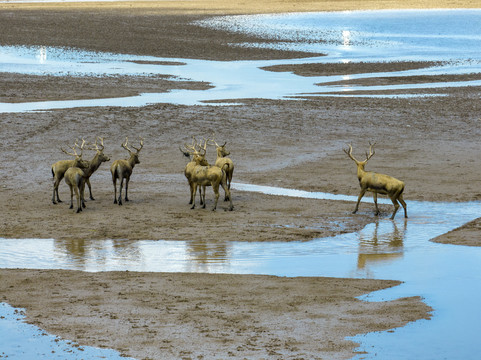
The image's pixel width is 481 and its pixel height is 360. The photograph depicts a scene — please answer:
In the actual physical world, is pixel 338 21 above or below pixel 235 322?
above

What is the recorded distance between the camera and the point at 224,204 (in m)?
20.5

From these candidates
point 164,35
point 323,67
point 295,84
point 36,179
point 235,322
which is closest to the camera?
point 235,322

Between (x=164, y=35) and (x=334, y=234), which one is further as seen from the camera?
(x=164, y=35)

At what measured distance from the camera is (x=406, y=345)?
37.2 ft

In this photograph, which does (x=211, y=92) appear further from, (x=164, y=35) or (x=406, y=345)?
Answer: (x=406, y=345)

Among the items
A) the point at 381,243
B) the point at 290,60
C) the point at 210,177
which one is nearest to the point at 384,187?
the point at 381,243

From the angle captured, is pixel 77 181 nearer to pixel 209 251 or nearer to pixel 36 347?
pixel 209 251

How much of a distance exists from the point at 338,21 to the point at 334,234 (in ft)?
216

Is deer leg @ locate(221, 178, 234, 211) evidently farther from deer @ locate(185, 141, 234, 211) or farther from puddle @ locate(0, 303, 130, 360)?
puddle @ locate(0, 303, 130, 360)

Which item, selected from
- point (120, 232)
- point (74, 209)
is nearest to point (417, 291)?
point (120, 232)

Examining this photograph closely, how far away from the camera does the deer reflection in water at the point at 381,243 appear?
52.2 ft

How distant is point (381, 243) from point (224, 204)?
4.66m

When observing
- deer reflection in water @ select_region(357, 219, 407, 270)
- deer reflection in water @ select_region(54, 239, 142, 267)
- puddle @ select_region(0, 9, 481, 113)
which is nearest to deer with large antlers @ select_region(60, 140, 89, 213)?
deer reflection in water @ select_region(54, 239, 142, 267)

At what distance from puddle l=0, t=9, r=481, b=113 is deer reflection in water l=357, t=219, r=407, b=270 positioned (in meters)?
16.9
